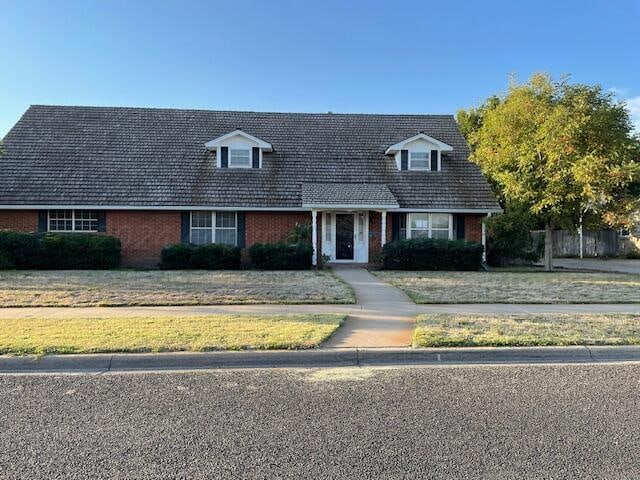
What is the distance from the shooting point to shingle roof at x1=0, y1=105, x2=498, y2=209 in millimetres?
19922

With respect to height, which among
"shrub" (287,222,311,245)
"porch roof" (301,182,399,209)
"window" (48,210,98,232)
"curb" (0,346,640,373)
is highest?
"porch roof" (301,182,399,209)

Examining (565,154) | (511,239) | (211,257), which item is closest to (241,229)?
(211,257)

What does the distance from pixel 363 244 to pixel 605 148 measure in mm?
9158

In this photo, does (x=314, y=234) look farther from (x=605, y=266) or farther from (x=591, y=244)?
(x=591, y=244)

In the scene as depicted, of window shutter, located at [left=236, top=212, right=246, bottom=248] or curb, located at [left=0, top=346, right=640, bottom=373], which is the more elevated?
window shutter, located at [left=236, top=212, right=246, bottom=248]

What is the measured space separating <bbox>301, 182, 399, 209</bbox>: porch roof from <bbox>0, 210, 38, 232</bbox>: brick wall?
10.1 m

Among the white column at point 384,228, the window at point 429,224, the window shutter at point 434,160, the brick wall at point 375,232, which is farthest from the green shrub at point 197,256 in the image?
the window shutter at point 434,160

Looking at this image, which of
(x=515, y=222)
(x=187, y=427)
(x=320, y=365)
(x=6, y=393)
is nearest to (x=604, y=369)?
(x=320, y=365)

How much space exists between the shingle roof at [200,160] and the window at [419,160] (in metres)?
0.37

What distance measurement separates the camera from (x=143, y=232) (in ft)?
65.4

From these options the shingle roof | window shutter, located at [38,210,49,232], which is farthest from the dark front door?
window shutter, located at [38,210,49,232]

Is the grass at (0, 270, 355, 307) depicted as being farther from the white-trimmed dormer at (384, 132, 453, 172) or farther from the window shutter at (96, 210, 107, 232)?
the white-trimmed dormer at (384, 132, 453, 172)

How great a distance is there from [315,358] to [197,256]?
12.5 metres

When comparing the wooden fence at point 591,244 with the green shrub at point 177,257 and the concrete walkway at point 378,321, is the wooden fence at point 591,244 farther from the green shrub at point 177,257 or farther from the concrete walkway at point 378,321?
the green shrub at point 177,257
